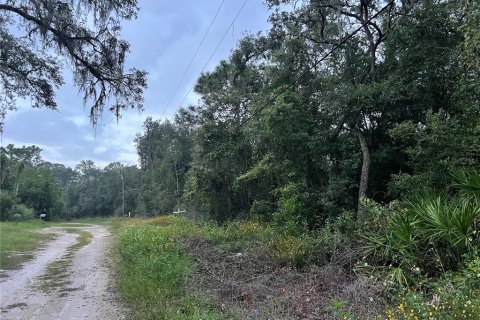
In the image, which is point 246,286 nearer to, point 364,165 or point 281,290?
point 281,290

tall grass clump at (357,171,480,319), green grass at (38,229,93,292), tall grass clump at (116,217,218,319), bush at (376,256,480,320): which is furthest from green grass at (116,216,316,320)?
bush at (376,256,480,320)

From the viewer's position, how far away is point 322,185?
1764 cm

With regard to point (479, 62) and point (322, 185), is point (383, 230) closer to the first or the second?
point (479, 62)

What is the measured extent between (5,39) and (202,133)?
1719 centimetres

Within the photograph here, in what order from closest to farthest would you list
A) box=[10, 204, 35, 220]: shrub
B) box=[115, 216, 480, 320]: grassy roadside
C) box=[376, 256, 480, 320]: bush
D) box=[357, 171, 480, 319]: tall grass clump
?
box=[376, 256, 480, 320]: bush → box=[115, 216, 480, 320]: grassy roadside → box=[357, 171, 480, 319]: tall grass clump → box=[10, 204, 35, 220]: shrub

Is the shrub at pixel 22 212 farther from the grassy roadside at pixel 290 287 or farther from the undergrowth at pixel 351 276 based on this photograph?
the undergrowth at pixel 351 276

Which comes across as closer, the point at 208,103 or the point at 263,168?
the point at 263,168

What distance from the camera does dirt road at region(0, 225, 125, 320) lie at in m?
6.91

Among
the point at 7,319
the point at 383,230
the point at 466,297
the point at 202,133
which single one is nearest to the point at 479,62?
the point at 383,230

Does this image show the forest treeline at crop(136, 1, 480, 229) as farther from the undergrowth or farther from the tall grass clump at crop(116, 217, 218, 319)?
the tall grass clump at crop(116, 217, 218, 319)

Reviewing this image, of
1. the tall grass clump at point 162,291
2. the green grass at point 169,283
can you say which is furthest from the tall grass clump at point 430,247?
the tall grass clump at point 162,291

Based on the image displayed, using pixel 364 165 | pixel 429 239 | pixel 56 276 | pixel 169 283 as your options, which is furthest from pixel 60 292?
pixel 364 165

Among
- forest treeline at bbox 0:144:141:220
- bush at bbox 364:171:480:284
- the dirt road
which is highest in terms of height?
forest treeline at bbox 0:144:141:220

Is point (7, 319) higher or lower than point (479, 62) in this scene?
lower
